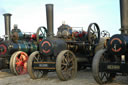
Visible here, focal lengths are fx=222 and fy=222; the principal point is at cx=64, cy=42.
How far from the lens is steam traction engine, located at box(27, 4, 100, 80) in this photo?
24.3ft

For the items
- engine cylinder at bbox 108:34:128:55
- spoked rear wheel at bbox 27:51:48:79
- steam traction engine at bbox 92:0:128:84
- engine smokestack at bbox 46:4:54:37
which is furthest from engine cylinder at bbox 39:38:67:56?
engine cylinder at bbox 108:34:128:55

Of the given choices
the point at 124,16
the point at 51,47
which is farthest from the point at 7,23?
the point at 124,16

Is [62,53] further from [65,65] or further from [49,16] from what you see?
[49,16]

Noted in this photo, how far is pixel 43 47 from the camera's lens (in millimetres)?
7895

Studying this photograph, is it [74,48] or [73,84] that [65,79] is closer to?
[73,84]

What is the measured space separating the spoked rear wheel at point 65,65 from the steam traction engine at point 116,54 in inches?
51.6

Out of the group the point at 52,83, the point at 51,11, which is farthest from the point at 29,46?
the point at 52,83

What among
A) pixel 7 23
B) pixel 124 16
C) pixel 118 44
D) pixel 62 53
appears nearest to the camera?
pixel 118 44

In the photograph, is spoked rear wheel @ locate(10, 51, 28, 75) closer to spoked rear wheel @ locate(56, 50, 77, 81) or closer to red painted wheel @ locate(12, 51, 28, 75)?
red painted wheel @ locate(12, 51, 28, 75)

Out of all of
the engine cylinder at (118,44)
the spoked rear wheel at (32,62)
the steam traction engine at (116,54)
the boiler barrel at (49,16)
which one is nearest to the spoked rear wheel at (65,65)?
the spoked rear wheel at (32,62)

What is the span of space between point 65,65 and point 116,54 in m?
1.99

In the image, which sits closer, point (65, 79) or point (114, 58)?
point (114, 58)

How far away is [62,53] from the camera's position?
725cm

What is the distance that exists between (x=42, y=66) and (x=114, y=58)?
2.46 m
